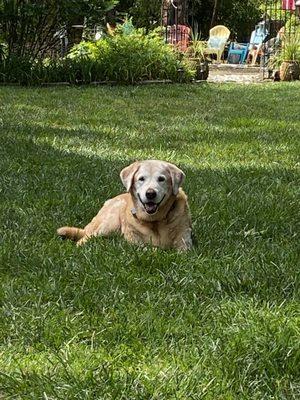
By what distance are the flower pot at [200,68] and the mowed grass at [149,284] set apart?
8510 millimetres

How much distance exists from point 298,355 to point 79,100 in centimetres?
860

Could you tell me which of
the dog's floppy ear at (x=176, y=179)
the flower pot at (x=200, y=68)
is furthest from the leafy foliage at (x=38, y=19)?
the dog's floppy ear at (x=176, y=179)

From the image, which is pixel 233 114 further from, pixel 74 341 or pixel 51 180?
pixel 74 341

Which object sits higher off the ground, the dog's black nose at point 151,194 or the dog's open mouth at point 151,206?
the dog's black nose at point 151,194

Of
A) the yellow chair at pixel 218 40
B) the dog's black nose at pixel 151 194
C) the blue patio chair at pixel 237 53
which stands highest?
the dog's black nose at pixel 151 194

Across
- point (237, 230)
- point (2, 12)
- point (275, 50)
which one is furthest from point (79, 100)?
point (275, 50)

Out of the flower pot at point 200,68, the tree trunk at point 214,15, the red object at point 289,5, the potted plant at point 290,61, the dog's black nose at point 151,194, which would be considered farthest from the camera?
the tree trunk at point 214,15

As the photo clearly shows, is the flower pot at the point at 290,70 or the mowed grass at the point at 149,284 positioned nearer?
the mowed grass at the point at 149,284

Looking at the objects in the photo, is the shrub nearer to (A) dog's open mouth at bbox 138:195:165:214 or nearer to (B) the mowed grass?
(B) the mowed grass

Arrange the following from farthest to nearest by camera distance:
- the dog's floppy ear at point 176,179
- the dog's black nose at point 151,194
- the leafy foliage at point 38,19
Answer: the leafy foliage at point 38,19
the dog's floppy ear at point 176,179
the dog's black nose at point 151,194

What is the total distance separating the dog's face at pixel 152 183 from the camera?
12.0 feet

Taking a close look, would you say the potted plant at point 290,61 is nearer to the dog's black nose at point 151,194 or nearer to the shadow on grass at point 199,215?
the shadow on grass at point 199,215

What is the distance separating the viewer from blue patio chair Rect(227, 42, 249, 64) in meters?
24.3

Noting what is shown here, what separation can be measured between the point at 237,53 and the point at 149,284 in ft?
72.2
